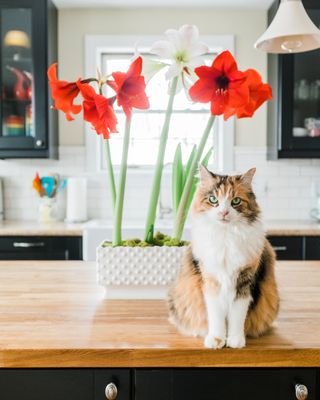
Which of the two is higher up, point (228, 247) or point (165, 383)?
point (228, 247)

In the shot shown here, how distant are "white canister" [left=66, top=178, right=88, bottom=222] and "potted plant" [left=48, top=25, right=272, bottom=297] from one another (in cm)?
209

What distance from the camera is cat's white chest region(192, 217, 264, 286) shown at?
2.83ft

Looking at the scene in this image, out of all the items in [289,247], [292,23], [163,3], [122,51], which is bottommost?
[289,247]

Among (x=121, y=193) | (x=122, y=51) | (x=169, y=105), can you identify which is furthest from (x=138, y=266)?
(x=122, y=51)

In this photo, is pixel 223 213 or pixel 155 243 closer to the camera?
pixel 223 213

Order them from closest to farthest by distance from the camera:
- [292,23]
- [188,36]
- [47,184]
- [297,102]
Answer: [188,36], [292,23], [297,102], [47,184]

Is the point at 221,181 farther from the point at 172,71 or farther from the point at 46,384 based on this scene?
the point at 46,384

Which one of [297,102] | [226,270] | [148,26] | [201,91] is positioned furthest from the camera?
[148,26]

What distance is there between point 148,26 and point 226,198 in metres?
2.96

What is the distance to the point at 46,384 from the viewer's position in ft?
3.01

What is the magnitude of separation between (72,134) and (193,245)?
2.79 metres

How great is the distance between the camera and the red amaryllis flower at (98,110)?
0.98 m

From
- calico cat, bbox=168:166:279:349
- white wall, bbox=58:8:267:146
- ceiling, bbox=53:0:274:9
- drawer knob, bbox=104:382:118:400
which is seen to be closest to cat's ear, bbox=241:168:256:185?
calico cat, bbox=168:166:279:349

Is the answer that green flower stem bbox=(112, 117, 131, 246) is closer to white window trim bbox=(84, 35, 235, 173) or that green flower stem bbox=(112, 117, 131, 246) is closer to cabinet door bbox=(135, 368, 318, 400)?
cabinet door bbox=(135, 368, 318, 400)
